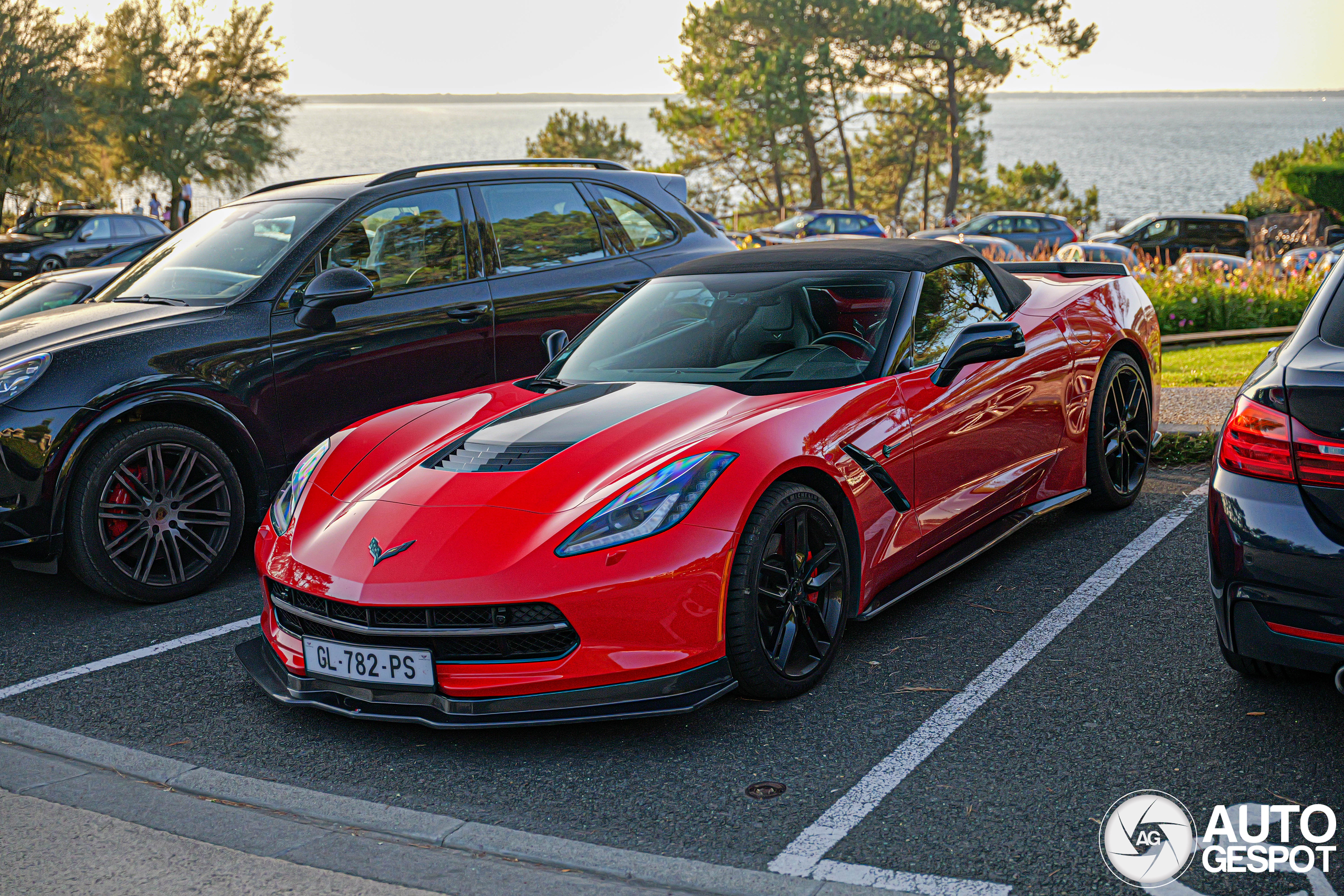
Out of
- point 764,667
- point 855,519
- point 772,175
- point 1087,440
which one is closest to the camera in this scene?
point 764,667

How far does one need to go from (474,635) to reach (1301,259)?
18910 millimetres

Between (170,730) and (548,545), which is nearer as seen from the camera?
(548,545)

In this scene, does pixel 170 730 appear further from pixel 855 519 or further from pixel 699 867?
pixel 855 519

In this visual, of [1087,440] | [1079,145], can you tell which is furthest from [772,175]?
[1079,145]

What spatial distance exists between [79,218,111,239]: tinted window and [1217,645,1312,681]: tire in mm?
26382

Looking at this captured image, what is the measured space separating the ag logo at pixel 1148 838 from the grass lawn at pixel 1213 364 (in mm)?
6066

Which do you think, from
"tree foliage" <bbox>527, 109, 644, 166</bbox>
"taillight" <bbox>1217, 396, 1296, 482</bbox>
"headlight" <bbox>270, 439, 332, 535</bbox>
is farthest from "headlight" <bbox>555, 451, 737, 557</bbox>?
"tree foliage" <bbox>527, 109, 644, 166</bbox>

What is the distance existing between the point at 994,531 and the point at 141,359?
3735 mm

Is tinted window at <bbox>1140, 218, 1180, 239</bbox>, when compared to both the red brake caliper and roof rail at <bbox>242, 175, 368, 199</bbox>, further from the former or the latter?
the red brake caliper

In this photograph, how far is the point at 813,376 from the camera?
4.50m

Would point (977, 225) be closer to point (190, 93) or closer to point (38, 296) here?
point (38, 296)

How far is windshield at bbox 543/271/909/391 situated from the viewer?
4.59 m

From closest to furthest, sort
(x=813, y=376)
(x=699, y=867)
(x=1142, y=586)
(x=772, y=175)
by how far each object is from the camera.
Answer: (x=699, y=867) → (x=813, y=376) → (x=1142, y=586) → (x=772, y=175)

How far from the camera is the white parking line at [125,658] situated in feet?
14.5
